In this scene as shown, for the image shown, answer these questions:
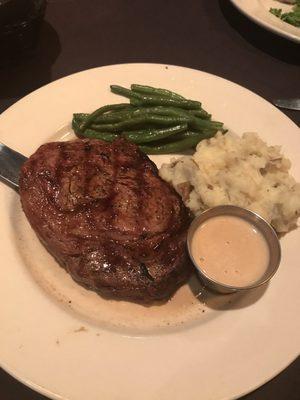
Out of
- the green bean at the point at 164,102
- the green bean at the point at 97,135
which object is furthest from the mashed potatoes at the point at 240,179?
the green bean at the point at 97,135

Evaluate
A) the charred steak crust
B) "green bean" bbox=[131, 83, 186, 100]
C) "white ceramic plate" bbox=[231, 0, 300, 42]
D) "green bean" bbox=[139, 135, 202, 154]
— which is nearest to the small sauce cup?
the charred steak crust

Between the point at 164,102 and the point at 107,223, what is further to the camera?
the point at 164,102

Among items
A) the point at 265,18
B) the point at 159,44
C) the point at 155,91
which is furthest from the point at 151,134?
the point at 265,18

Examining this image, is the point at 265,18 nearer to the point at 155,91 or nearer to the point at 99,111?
the point at 155,91

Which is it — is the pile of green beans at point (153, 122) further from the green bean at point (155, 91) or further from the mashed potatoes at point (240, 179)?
the mashed potatoes at point (240, 179)

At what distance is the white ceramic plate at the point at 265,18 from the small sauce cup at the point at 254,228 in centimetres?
263

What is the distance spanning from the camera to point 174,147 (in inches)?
166

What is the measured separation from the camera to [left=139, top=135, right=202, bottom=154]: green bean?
13.8 ft

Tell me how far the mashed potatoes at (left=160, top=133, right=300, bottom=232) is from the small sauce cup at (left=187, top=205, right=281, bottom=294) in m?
0.09

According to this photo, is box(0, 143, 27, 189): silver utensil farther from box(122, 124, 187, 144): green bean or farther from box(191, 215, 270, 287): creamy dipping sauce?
box(191, 215, 270, 287): creamy dipping sauce

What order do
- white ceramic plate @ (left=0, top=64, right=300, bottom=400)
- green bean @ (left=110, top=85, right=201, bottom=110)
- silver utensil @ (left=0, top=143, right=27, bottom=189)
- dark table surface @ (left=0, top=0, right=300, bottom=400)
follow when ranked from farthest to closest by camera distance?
dark table surface @ (left=0, top=0, right=300, bottom=400) → green bean @ (left=110, top=85, right=201, bottom=110) → silver utensil @ (left=0, top=143, right=27, bottom=189) → white ceramic plate @ (left=0, top=64, right=300, bottom=400)

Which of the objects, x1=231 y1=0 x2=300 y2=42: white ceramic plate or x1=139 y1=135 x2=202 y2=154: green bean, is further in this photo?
x1=231 y1=0 x2=300 y2=42: white ceramic plate

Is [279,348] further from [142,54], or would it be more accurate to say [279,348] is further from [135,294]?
[142,54]

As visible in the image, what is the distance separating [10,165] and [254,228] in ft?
7.23
